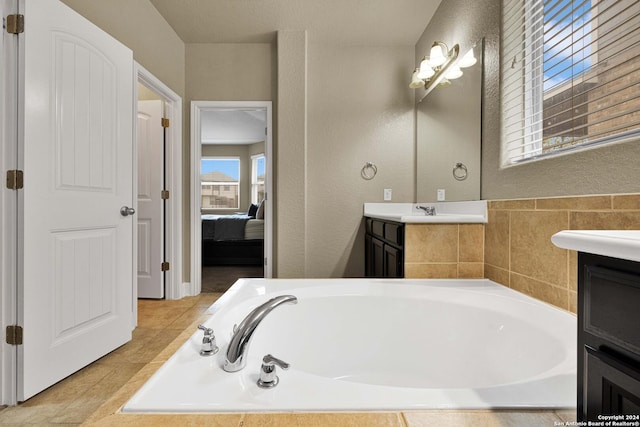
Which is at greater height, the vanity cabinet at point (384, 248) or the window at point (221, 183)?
the window at point (221, 183)

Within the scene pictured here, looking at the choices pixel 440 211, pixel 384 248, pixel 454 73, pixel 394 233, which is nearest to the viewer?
pixel 394 233

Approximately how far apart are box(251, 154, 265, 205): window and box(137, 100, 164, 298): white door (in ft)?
14.5

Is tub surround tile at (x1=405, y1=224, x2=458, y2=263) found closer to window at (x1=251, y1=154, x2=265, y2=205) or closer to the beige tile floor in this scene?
the beige tile floor

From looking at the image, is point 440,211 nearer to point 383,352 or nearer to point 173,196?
point 383,352

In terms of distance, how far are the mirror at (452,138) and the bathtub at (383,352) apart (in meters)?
0.77

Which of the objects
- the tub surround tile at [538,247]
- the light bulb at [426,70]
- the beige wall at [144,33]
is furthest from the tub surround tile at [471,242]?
the beige wall at [144,33]

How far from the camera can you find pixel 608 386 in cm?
46

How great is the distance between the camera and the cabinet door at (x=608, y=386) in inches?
16.6

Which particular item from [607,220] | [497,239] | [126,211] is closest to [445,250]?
[497,239]

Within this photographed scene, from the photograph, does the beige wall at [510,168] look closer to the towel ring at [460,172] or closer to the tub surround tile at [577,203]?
the tub surround tile at [577,203]

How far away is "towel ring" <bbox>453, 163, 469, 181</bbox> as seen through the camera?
2088 millimetres

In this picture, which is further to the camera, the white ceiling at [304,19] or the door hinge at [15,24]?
the white ceiling at [304,19]

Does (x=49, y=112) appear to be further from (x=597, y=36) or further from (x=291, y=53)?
(x=597, y=36)

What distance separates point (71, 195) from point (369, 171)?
7.70 ft
